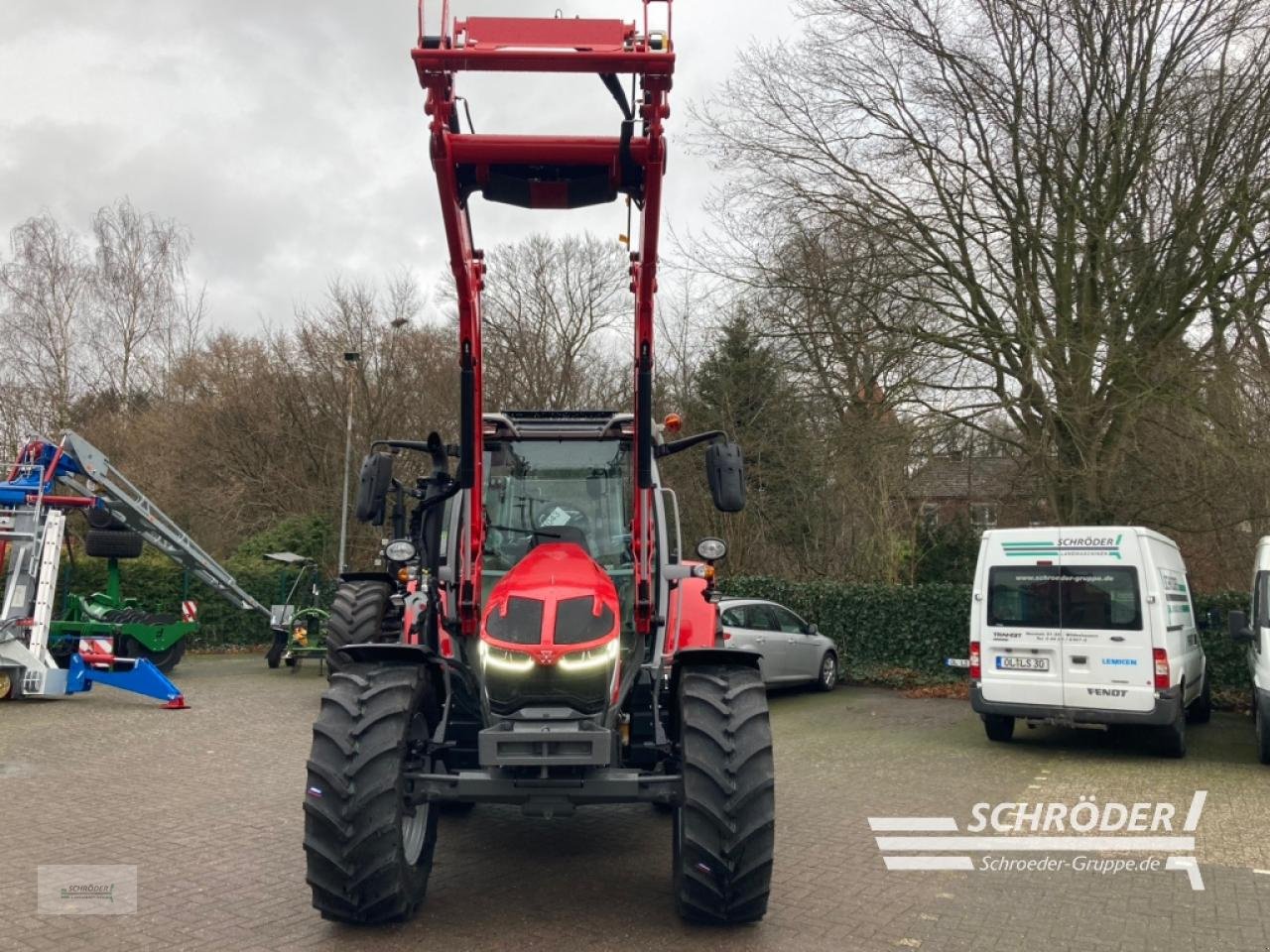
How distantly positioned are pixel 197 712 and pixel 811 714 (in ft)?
26.6

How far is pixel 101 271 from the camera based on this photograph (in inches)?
1344

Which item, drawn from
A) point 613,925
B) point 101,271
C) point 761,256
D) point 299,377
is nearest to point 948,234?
point 761,256

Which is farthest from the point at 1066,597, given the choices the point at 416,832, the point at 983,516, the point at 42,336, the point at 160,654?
the point at 42,336

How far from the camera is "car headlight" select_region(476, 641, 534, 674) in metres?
5.26

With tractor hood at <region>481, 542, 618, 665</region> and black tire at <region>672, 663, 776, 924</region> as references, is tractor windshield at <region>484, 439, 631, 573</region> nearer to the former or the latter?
tractor hood at <region>481, 542, 618, 665</region>

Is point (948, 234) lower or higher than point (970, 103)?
lower

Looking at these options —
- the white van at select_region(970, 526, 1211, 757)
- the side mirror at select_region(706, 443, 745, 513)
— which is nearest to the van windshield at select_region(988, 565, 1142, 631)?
the white van at select_region(970, 526, 1211, 757)

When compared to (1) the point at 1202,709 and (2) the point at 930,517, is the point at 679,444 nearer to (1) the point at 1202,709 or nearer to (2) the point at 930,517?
(1) the point at 1202,709

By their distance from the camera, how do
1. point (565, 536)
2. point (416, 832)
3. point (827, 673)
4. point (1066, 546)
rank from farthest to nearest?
point (827, 673), point (1066, 546), point (565, 536), point (416, 832)

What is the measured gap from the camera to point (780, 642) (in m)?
15.3

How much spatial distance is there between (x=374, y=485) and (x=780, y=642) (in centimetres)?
1005

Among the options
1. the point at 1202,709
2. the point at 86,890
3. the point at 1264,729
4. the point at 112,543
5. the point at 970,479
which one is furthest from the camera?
the point at 970,479

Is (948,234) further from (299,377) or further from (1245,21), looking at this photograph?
(299,377)

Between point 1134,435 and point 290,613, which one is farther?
point 290,613
